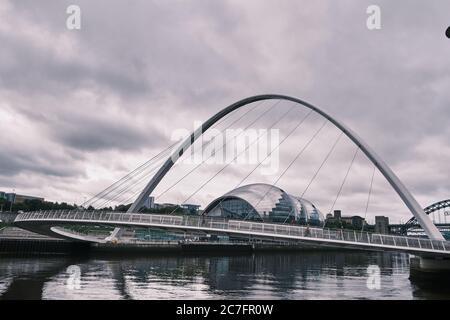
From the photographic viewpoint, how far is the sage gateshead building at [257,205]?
11156 cm

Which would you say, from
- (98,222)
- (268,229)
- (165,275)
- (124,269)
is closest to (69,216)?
(98,222)

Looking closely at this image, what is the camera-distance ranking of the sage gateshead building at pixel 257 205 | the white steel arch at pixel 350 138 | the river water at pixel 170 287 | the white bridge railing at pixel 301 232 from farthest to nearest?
the sage gateshead building at pixel 257 205 → the white steel arch at pixel 350 138 → the white bridge railing at pixel 301 232 → the river water at pixel 170 287

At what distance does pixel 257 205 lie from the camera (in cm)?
11181

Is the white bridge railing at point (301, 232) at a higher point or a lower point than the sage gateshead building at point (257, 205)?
lower

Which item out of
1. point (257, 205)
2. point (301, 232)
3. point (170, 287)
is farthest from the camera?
point (257, 205)

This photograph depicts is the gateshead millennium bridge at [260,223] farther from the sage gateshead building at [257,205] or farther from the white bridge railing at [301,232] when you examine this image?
the sage gateshead building at [257,205]

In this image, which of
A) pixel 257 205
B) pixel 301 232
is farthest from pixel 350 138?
pixel 257 205

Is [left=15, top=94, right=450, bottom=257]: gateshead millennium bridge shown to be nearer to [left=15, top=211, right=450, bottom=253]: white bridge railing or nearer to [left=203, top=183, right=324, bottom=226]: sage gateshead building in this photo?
[left=15, top=211, right=450, bottom=253]: white bridge railing

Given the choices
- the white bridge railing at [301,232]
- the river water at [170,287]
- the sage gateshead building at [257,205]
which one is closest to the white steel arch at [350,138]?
the white bridge railing at [301,232]

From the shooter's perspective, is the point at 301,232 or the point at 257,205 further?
the point at 257,205

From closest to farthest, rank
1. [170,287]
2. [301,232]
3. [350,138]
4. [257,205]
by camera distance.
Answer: [170,287]
[301,232]
[350,138]
[257,205]

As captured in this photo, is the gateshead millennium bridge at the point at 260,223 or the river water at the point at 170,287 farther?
the gateshead millennium bridge at the point at 260,223

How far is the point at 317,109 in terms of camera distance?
4184 centimetres

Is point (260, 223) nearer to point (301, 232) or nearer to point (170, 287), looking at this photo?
point (301, 232)
